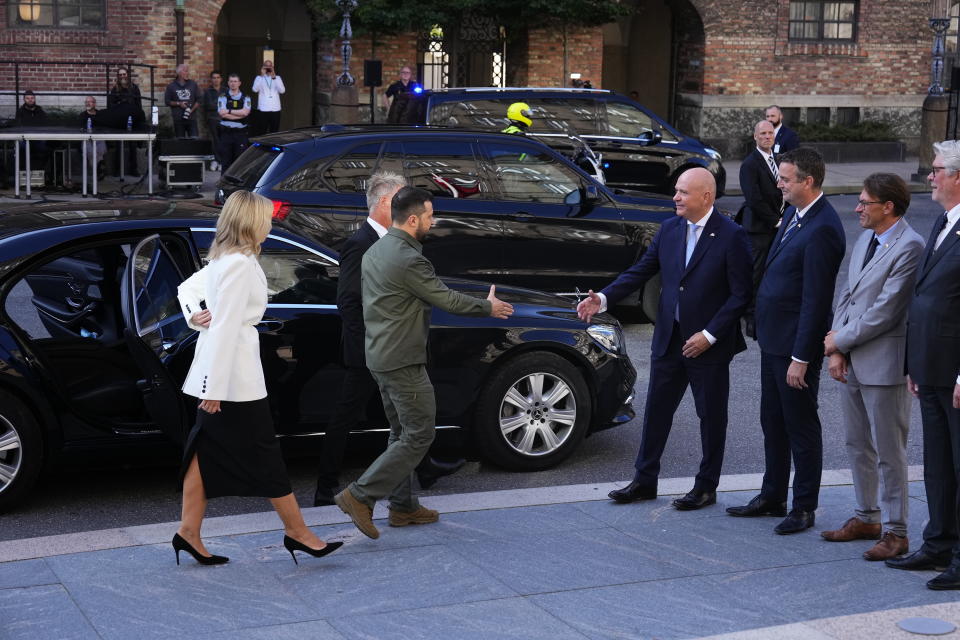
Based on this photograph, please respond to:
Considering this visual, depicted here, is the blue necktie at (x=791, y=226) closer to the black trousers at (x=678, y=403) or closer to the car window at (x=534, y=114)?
the black trousers at (x=678, y=403)

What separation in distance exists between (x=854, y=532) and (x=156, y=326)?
3543mm

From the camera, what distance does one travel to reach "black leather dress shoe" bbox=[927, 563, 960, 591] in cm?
575

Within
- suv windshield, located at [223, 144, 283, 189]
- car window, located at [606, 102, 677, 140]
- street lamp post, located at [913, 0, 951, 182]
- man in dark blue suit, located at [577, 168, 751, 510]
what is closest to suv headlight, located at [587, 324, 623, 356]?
man in dark blue suit, located at [577, 168, 751, 510]

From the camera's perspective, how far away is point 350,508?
630cm

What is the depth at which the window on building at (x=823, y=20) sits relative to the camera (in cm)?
Answer: 3058

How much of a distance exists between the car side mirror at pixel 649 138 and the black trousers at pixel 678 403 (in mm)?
13556

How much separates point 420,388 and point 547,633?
151 centimetres

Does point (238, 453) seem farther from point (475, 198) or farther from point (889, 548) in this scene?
point (475, 198)

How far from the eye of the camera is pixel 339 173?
11.1 metres

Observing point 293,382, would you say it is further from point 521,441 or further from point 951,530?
point 951,530

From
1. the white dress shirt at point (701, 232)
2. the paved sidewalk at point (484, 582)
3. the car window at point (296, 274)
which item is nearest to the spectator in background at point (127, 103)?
the car window at point (296, 274)

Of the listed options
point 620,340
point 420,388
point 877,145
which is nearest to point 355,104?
point 877,145

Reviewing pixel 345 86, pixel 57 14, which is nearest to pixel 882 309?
pixel 345 86

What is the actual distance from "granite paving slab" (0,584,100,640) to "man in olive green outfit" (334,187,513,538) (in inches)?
54.7
